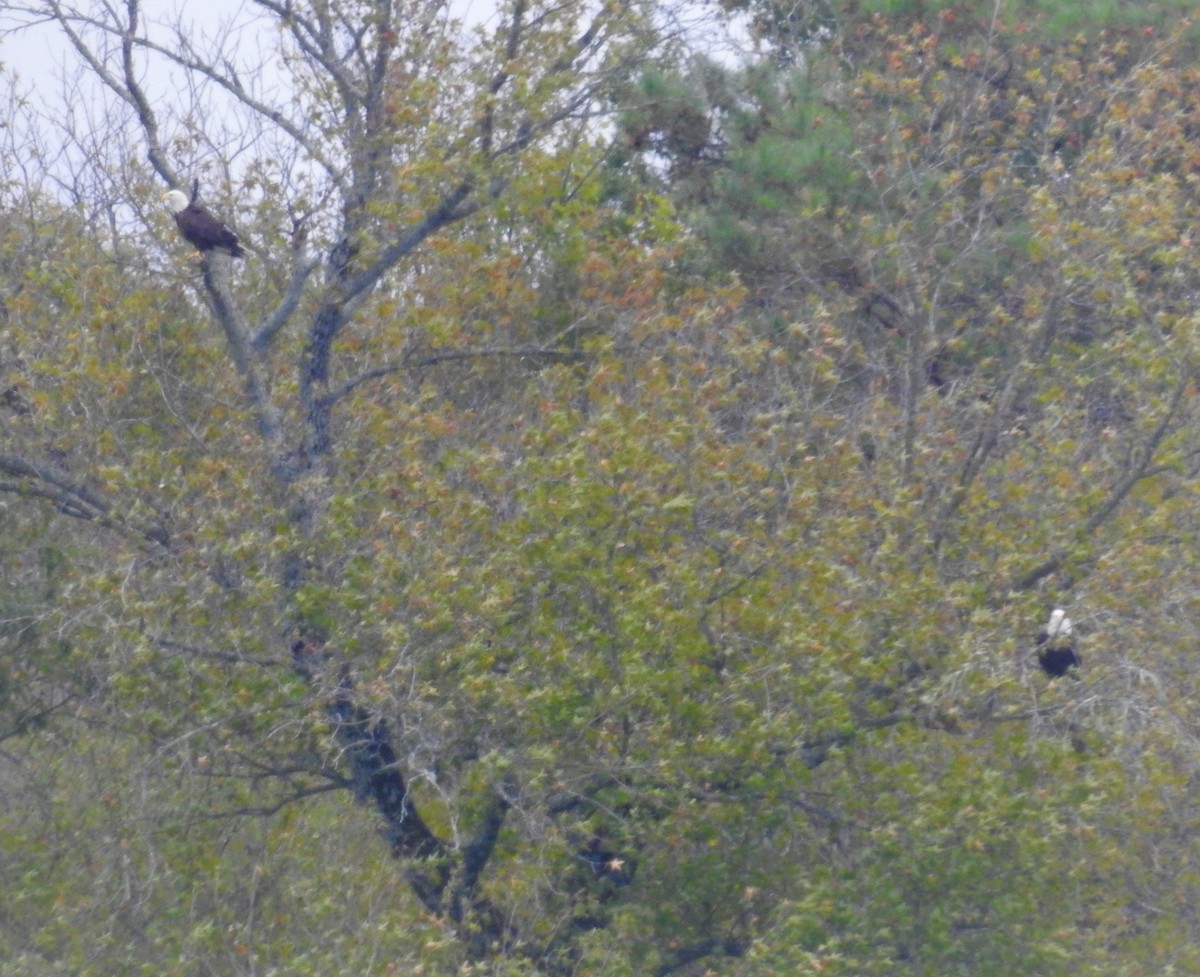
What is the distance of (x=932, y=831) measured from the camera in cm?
629

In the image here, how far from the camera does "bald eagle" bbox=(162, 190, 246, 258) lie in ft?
23.2

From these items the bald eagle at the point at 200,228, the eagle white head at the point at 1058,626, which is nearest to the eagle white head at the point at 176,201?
the bald eagle at the point at 200,228

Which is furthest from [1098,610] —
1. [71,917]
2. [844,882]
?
[71,917]

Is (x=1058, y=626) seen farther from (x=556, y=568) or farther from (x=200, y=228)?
(x=200, y=228)

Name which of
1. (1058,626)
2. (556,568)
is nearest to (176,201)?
(556,568)

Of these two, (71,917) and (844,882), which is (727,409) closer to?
(844,882)

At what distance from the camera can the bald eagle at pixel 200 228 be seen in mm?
7082

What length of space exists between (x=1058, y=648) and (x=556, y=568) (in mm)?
1979

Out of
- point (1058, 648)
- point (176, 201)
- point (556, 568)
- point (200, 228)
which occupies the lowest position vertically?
point (1058, 648)

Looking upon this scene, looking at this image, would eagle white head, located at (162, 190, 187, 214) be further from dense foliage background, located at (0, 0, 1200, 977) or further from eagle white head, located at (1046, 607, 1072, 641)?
eagle white head, located at (1046, 607, 1072, 641)

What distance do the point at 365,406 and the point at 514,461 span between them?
87 cm

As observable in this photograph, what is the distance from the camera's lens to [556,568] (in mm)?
6320

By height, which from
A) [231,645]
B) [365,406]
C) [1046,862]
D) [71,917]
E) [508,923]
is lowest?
[1046,862]

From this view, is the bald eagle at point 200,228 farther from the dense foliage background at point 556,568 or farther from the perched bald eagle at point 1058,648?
the perched bald eagle at point 1058,648
